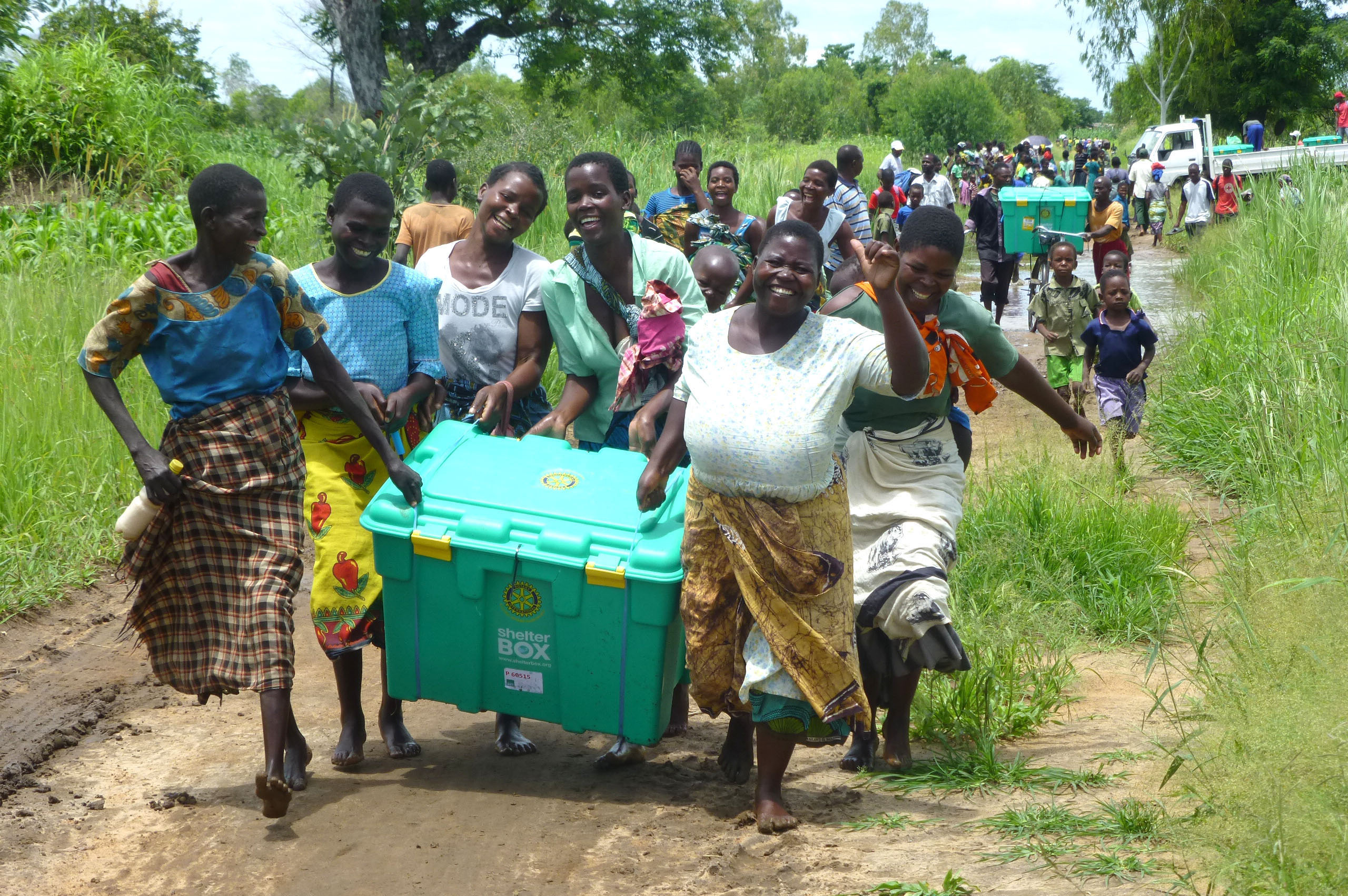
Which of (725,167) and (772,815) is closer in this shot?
(772,815)

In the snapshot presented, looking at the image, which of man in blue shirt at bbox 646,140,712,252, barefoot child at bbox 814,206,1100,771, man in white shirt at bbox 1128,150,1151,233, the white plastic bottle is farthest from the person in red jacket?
the white plastic bottle

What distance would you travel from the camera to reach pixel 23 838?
3.41m

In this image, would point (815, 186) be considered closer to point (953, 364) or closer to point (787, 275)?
point (953, 364)

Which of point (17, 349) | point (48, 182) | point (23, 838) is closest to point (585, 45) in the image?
point (48, 182)

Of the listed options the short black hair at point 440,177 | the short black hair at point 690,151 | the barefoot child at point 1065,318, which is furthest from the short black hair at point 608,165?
the barefoot child at point 1065,318

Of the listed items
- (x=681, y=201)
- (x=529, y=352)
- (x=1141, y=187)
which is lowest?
(x=529, y=352)

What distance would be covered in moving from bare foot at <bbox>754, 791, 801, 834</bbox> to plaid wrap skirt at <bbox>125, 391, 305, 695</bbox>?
52.5 inches

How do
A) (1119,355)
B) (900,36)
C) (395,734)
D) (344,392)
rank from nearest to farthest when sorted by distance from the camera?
(344,392) → (395,734) → (1119,355) → (900,36)

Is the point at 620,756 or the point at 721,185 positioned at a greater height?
the point at 721,185

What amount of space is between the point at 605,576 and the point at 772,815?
2.57 feet

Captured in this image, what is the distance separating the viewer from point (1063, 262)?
7852 millimetres

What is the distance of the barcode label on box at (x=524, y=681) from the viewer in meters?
3.52

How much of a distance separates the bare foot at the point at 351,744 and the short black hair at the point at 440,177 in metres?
3.77

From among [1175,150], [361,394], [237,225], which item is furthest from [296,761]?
[1175,150]
